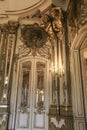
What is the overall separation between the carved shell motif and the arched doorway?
1441mm

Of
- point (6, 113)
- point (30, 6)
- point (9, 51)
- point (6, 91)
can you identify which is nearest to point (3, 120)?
point (6, 113)

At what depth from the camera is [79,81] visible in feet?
15.3

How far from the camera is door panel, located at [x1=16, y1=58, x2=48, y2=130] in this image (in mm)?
5055

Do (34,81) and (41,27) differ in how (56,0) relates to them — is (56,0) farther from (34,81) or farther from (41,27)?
(34,81)

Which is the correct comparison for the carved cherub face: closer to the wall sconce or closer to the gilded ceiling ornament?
the gilded ceiling ornament

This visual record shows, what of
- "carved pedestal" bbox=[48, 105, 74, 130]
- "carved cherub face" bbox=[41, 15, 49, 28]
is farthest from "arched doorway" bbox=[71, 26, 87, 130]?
"carved cherub face" bbox=[41, 15, 49, 28]

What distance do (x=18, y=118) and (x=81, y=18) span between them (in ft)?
11.2

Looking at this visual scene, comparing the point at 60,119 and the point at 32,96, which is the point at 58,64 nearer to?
the point at 32,96

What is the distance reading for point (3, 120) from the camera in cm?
491

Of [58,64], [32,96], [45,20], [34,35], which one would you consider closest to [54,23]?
[45,20]

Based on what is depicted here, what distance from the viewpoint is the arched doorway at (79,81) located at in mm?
4305

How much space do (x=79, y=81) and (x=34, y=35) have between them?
2.47 m

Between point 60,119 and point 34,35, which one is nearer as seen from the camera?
point 60,119

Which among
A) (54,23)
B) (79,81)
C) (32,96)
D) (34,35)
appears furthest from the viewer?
(34,35)
